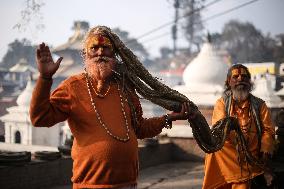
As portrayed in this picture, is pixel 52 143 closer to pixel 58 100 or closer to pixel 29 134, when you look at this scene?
pixel 29 134

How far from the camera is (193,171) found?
809cm

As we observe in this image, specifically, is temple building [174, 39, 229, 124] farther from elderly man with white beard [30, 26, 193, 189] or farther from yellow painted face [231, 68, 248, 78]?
elderly man with white beard [30, 26, 193, 189]

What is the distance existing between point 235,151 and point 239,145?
15cm

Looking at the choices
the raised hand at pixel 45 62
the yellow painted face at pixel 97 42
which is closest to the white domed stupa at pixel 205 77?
the yellow painted face at pixel 97 42

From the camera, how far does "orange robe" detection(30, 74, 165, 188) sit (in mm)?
2586

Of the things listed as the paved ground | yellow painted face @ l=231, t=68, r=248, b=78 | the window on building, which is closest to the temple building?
the paved ground

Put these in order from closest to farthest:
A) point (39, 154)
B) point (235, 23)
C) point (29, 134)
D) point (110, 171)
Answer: point (110, 171), point (39, 154), point (29, 134), point (235, 23)

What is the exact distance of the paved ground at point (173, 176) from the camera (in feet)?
22.0

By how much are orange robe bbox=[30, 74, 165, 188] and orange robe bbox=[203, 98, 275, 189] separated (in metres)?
2.23

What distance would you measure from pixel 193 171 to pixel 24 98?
44.8ft

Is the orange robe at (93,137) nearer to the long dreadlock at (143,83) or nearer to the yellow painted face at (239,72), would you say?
the long dreadlock at (143,83)

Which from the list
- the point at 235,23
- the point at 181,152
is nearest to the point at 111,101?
the point at 181,152

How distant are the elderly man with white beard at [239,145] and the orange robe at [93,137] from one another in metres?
2.23

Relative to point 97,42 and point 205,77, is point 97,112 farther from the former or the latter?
point 205,77
